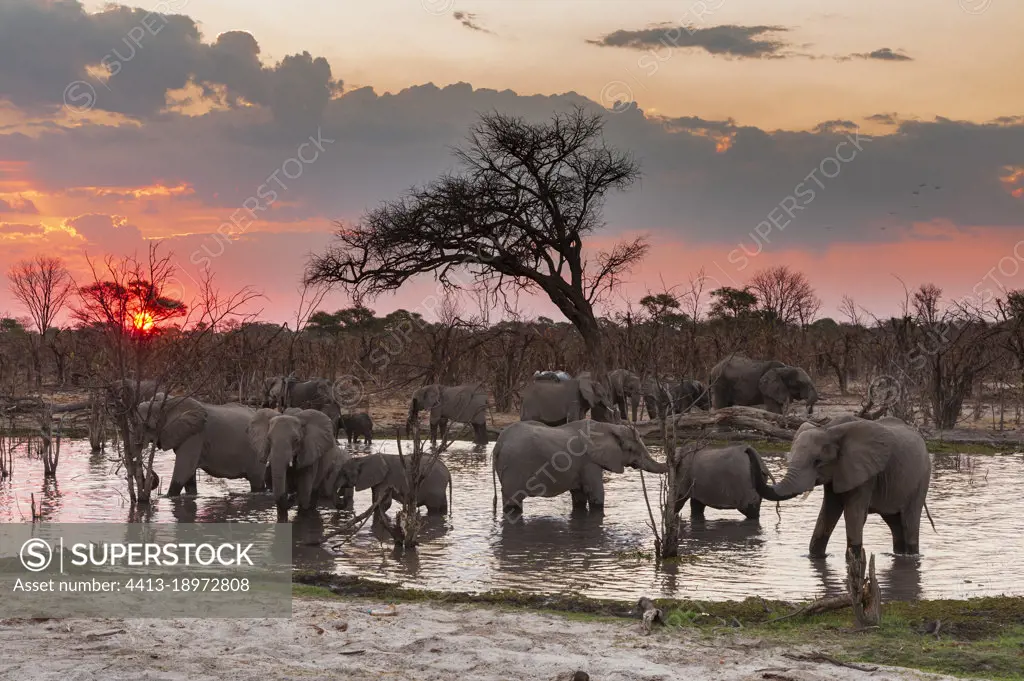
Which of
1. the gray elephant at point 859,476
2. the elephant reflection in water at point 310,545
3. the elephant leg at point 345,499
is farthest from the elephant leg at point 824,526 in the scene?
the elephant leg at point 345,499

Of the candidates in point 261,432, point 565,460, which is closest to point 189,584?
point 261,432

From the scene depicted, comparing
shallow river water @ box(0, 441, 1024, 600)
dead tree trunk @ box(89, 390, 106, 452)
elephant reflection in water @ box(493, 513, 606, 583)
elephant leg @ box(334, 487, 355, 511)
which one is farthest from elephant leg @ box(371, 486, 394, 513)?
dead tree trunk @ box(89, 390, 106, 452)

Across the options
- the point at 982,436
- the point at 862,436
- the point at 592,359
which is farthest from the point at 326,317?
the point at 862,436

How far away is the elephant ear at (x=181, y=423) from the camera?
14.8m

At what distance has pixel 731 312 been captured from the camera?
53.3 metres

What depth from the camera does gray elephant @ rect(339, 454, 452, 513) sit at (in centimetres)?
1327

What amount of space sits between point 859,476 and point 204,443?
873 cm

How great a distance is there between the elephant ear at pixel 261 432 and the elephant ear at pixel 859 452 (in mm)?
Result: 6807

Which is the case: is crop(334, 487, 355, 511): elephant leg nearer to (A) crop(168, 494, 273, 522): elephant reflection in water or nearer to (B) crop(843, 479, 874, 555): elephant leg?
(A) crop(168, 494, 273, 522): elephant reflection in water

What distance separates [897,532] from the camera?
37.2 ft

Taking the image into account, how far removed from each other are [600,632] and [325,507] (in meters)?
7.14

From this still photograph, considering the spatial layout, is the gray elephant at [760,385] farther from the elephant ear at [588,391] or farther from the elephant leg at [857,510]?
the elephant leg at [857,510]

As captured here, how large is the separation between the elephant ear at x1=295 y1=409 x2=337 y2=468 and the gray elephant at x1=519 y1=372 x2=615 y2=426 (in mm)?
8896

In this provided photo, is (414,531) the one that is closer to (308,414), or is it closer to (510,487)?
(510,487)
